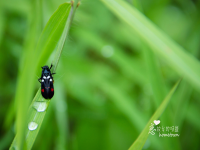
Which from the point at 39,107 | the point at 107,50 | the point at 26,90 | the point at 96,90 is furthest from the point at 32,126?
the point at 107,50

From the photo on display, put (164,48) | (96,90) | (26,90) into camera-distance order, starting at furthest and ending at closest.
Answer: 1. (96,90)
2. (164,48)
3. (26,90)

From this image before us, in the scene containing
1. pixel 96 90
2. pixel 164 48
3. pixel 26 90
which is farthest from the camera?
pixel 96 90

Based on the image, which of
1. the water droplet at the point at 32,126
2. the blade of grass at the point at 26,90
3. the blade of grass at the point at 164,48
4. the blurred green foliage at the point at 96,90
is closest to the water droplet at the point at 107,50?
the blurred green foliage at the point at 96,90

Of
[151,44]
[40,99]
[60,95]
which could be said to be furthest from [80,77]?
[151,44]

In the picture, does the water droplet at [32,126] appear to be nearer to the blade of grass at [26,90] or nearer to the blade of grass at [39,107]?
the blade of grass at [39,107]

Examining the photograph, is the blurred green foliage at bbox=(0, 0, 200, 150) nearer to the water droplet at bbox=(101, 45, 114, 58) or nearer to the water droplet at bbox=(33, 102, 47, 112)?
the water droplet at bbox=(101, 45, 114, 58)

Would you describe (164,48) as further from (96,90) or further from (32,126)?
(96,90)

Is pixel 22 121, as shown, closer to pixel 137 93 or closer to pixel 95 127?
pixel 95 127

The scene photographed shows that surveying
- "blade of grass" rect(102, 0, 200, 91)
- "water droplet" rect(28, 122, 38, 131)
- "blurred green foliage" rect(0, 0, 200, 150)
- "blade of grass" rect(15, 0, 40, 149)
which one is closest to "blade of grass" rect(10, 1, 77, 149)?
"water droplet" rect(28, 122, 38, 131)
